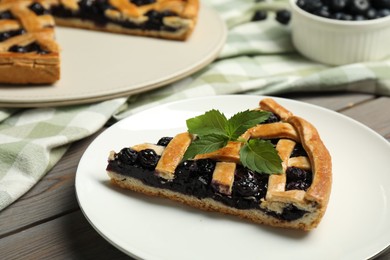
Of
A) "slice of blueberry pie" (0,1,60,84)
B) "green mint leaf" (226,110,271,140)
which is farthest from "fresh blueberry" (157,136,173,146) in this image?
"slice of blueberry pie" (0,1,60,84)

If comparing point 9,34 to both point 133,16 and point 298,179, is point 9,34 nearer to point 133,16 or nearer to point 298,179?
point 133,16

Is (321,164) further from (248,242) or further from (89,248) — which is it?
(89,248)

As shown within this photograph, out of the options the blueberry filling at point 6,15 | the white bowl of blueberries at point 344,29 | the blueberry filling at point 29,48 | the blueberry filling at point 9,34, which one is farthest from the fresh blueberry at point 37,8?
the white bowl of blueberries at point 344,29

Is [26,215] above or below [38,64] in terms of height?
below

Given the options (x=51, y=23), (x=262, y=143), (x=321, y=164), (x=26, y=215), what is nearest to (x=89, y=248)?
(x=26, y=215)

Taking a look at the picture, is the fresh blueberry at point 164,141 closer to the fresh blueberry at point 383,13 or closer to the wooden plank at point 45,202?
the wooden plank at point 45,202

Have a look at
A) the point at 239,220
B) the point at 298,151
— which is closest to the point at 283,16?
the point at 298,151

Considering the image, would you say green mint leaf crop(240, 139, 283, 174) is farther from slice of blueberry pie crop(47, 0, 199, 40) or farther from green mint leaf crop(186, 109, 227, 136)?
slice of blueberry pie crop(47, 0, 199, 40)
